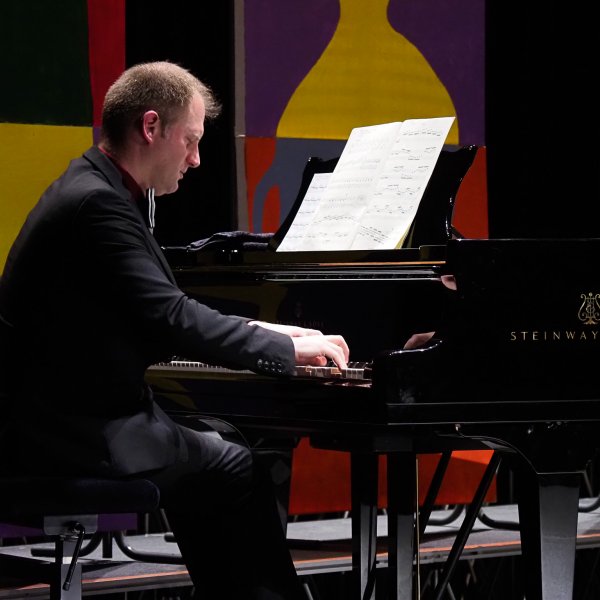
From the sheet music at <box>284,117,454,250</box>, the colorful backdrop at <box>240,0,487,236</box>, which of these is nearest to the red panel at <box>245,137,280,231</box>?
the colorful backdrop at <box>240,0,487,236</box>

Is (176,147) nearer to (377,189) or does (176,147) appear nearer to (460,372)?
(377,189)

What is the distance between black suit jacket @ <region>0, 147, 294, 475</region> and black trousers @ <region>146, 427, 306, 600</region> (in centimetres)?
7

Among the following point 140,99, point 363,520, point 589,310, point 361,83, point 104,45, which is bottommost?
point 363,520

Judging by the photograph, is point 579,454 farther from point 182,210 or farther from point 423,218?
point 182,210

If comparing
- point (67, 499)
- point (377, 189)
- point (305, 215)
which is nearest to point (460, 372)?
point (377, 189)

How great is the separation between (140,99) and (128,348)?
0.53 meters

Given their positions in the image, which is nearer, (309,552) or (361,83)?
(309,552)

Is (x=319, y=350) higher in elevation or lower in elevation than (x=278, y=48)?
lower

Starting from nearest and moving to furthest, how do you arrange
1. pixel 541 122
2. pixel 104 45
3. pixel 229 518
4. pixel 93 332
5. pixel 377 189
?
1. pixel 93 332
2. pixel 229 518
3. pixel 377 189
4. pixel 104 45
5. pixel 541 122

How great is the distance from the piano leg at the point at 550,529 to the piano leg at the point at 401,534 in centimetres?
34

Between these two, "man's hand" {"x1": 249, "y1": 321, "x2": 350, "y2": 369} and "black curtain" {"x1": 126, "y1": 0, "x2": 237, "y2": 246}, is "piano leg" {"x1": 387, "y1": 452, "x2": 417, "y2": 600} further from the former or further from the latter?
"black curtain" {"x1": 126, "y1": 0, "x2": 237, "y2": 246}

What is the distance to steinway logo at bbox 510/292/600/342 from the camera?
9.39ft

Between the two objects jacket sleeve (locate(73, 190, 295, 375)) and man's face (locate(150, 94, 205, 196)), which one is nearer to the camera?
jacket sleeve (locate(73, 190, 295, 375))

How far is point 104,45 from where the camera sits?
440 cm
